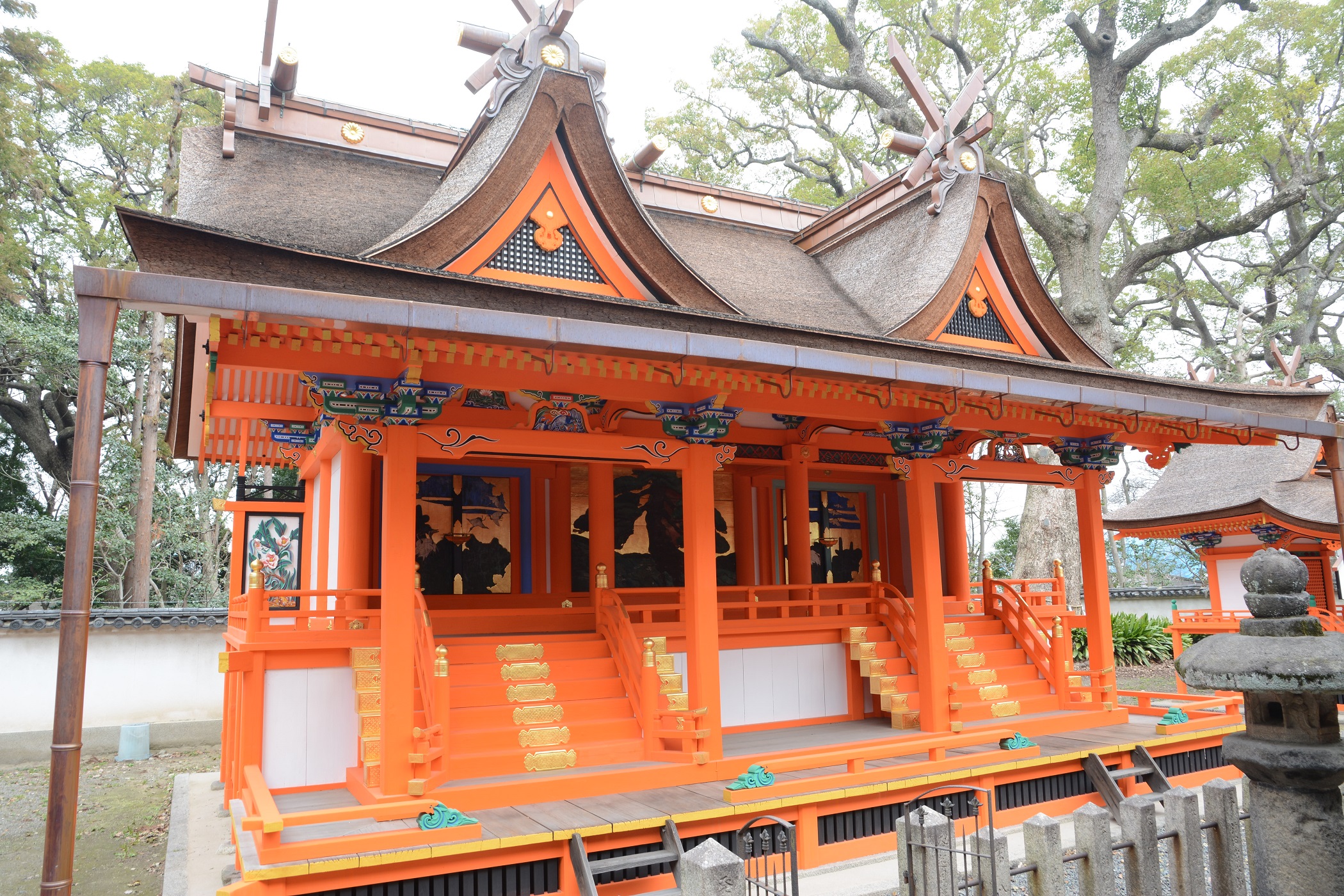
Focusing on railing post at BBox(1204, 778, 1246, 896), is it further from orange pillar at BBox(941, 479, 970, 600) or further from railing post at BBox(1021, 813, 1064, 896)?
orange pillar at BBox(941, 479, 970, 600)

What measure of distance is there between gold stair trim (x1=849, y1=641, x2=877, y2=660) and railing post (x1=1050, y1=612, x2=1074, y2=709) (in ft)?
7.51

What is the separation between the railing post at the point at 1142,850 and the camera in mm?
4566

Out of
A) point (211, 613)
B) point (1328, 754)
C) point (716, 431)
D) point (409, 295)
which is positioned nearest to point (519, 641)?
point (716, 431)

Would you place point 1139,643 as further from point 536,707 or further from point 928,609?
point 536,707

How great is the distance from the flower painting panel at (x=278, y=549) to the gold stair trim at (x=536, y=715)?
4.52m

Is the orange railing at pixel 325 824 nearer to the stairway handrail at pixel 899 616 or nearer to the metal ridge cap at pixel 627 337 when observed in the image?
the metal ridge cap at pixel 627 337

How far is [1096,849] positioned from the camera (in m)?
4.53

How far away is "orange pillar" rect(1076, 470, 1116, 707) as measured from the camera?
428 inches

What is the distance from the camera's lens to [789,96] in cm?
2761

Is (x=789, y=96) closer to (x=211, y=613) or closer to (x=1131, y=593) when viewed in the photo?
(x=1131, y=593)

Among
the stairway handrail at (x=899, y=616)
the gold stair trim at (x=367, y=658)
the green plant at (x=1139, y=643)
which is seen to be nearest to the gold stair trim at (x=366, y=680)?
the gold stair trim at (x=367, y=658)

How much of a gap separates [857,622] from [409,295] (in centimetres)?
726

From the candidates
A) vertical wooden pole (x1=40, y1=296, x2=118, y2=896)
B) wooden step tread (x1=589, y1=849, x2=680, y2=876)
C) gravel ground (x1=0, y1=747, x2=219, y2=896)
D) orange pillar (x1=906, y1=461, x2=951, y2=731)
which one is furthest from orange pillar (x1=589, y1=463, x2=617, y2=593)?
vertical wooden pole (x1=40, y1=296, x2=118, y2=896)

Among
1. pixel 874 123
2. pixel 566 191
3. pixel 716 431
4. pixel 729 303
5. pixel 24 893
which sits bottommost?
pixel 24 893
